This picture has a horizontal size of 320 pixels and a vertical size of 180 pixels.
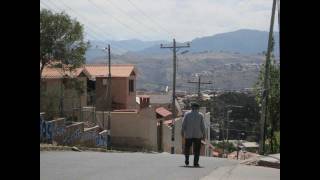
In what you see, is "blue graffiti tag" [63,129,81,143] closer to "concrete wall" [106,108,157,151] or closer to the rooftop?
"concrete wall" [106,108,157,151]

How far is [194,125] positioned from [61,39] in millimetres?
28852

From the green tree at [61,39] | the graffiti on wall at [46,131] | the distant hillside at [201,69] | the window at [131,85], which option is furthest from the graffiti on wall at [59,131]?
the distant hillside at [201,69]

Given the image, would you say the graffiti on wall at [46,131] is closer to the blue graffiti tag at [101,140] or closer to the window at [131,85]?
the blue graffiti tag at [101,140]

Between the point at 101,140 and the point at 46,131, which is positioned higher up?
the point at 46,131

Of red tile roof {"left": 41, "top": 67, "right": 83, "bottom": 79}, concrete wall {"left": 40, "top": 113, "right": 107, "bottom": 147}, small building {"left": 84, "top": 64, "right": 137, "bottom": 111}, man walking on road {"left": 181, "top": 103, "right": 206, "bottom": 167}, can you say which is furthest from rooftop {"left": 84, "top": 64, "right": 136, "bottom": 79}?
man walking on road {"left": 181, "top": 103, "right": 206, "bottom": 167}

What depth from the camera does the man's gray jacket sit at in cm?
1430

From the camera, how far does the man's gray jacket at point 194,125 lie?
14297 mm

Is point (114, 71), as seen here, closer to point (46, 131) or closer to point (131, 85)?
point (131, 85)

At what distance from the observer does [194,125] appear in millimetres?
14359

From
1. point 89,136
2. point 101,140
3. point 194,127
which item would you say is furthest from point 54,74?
point 194,127

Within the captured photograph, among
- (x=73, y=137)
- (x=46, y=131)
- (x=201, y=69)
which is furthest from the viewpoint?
(x=201, y=69)
